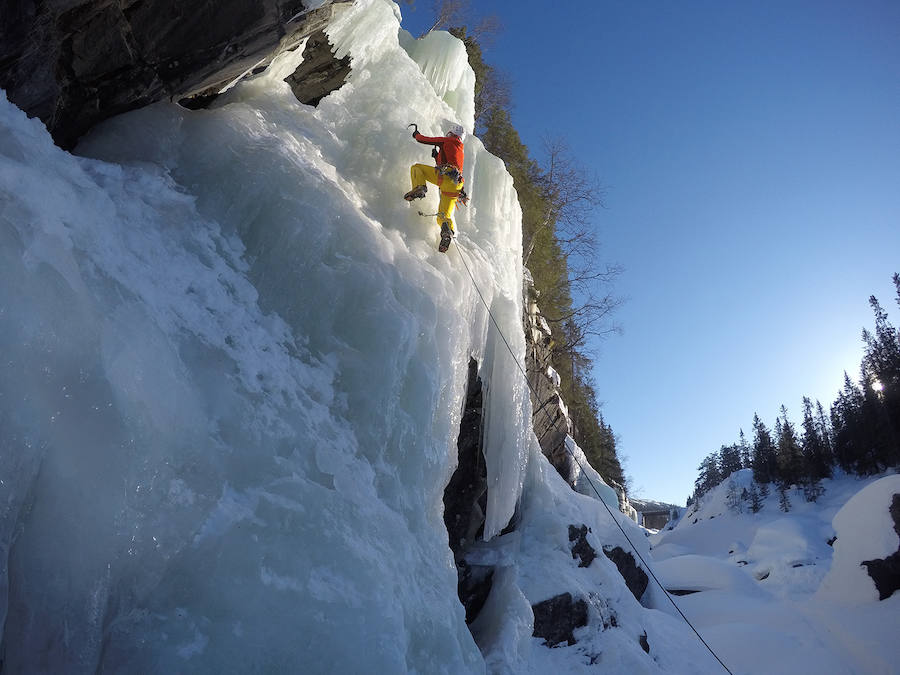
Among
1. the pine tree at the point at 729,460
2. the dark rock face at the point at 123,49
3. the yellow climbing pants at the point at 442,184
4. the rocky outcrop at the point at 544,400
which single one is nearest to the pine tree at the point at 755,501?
the pine tree at the point at 729,460

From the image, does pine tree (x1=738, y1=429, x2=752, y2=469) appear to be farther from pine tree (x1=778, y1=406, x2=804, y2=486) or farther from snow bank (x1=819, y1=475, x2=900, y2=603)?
snow bank (x1=819, y1=475, x2=900, y2=603)

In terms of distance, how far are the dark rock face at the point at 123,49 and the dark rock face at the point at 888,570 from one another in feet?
39.6

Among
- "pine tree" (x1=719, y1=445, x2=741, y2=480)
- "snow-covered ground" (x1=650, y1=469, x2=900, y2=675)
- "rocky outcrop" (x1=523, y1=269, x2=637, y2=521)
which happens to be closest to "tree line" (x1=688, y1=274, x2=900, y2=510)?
"pine tree" (x1=719, y1=445, x2=741, y2=480)

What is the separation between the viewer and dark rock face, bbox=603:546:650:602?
7720 millimetres

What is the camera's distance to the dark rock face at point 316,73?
16.5ft

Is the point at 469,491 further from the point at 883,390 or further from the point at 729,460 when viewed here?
the point at 729,460

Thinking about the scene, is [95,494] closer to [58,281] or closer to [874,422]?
[58,281]

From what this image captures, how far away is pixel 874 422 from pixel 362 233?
41.4 m

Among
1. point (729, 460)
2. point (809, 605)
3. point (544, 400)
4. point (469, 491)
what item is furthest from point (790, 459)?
point (469, 491)

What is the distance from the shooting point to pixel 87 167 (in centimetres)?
310

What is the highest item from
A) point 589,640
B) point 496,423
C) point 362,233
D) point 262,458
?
point 362,233

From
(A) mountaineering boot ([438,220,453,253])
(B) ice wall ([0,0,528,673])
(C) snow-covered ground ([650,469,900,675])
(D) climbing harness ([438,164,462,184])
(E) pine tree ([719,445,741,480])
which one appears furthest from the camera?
(E) pine tree ([719,445,741,480])

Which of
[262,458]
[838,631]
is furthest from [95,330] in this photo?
A: [838,631]

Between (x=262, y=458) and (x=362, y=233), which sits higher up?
(x=362, y=233)
